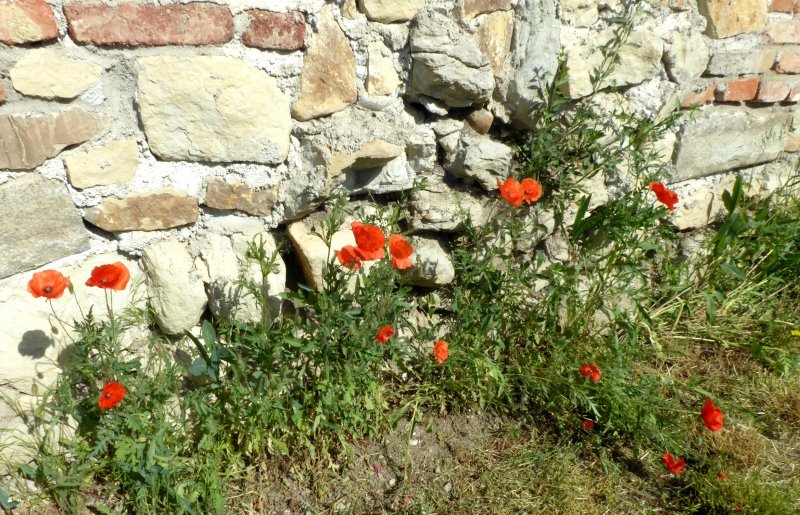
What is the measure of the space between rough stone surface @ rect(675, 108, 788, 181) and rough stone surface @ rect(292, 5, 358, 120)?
5.39ft

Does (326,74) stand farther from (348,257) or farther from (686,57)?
Answer: (686,57)

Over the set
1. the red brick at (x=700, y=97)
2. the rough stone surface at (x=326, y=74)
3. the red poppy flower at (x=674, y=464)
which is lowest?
the red poppy flower at (x=674, y=464)

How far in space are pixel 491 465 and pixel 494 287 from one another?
659 mm

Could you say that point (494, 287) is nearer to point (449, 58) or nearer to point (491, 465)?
point (491, 465)

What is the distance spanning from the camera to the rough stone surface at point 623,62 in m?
2.42

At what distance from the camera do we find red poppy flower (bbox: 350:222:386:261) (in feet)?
5.94

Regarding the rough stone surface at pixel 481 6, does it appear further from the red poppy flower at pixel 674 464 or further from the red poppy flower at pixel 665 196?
the red poppy flower at pixel 674 464

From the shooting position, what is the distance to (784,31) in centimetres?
295

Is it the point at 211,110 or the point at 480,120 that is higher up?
the point at 211,110

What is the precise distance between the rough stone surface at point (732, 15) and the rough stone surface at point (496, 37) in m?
0.99

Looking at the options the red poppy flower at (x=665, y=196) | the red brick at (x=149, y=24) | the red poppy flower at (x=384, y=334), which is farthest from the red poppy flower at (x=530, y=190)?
the red brick at (x=149, y=24)

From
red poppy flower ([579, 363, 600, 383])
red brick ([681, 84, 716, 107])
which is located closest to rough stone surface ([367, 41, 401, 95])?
red poppy flower ([579, 363, 600, 383])

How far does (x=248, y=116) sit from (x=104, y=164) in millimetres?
433

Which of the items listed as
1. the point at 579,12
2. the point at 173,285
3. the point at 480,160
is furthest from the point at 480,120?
the point at 173,285
